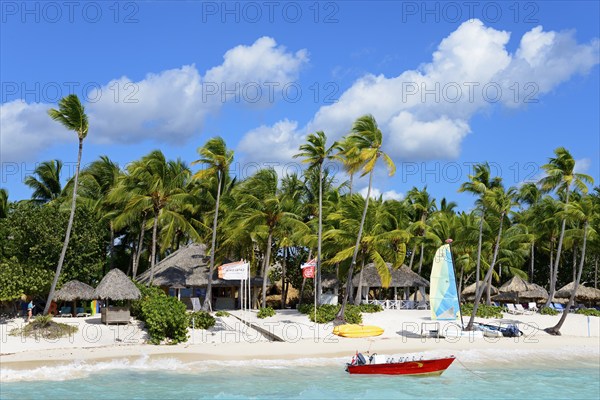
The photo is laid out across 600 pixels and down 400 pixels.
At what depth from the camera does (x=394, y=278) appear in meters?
39.5

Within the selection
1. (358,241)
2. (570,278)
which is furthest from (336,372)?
(570,278)

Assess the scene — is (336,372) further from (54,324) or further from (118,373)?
(54,324)

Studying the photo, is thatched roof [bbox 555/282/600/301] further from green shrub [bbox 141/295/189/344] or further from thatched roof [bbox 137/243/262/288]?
green shrub [bbox 141/295/189/344]

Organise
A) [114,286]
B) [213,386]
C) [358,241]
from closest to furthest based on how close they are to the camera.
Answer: [213,386] → [114,286] → [358,241]

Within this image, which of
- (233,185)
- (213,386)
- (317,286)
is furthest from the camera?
(233,185)

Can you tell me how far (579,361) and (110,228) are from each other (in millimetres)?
28397

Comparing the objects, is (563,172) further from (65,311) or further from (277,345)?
(65,311)

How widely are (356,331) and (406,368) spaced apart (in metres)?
7.23

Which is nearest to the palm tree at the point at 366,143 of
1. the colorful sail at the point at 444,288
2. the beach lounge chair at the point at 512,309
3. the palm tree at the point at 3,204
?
the colorful sail at the point at 444,288

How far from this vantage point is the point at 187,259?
4112cm

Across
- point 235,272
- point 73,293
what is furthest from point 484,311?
point 73,293

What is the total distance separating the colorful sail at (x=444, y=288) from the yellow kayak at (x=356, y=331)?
10.2ft

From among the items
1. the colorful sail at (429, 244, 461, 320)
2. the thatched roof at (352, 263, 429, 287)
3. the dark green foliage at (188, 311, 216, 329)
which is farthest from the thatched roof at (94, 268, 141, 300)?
the thatched roof at (352, 263, 429, 287)

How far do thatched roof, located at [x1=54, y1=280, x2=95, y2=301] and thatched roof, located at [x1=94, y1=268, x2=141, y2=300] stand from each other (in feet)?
4.50
